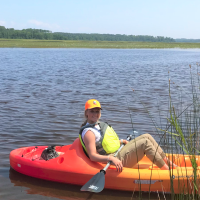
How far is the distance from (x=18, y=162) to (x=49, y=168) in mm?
523

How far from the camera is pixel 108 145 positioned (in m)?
3.78

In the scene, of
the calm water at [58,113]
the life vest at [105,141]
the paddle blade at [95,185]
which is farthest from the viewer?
the calm water at [58,113]

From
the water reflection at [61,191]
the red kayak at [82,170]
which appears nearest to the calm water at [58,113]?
the water reflection at [61,191]

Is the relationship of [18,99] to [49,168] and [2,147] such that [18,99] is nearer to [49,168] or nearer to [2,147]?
[2,147]

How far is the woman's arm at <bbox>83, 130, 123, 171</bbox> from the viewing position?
139 inches

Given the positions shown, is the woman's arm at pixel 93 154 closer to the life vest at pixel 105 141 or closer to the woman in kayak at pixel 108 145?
the woman in kayak at pixel 108 145

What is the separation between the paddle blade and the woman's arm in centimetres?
21

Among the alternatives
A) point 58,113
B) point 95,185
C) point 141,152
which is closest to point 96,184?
point 95,185

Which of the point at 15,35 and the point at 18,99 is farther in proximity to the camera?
the point at 15,35

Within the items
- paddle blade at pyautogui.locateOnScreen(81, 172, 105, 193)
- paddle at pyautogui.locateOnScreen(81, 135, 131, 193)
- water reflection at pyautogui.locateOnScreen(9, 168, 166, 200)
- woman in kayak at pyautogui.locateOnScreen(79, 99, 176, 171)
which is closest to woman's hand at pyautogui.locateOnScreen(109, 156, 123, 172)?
woman in kayak at pyautogui.locateOnScreen(79, 99, 176, 171)

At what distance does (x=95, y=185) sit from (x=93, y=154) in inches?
17.7

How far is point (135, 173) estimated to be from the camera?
364 cm

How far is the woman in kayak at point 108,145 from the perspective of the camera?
3545mm

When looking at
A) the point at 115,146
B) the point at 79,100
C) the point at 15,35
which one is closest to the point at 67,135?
the point at 115,146
